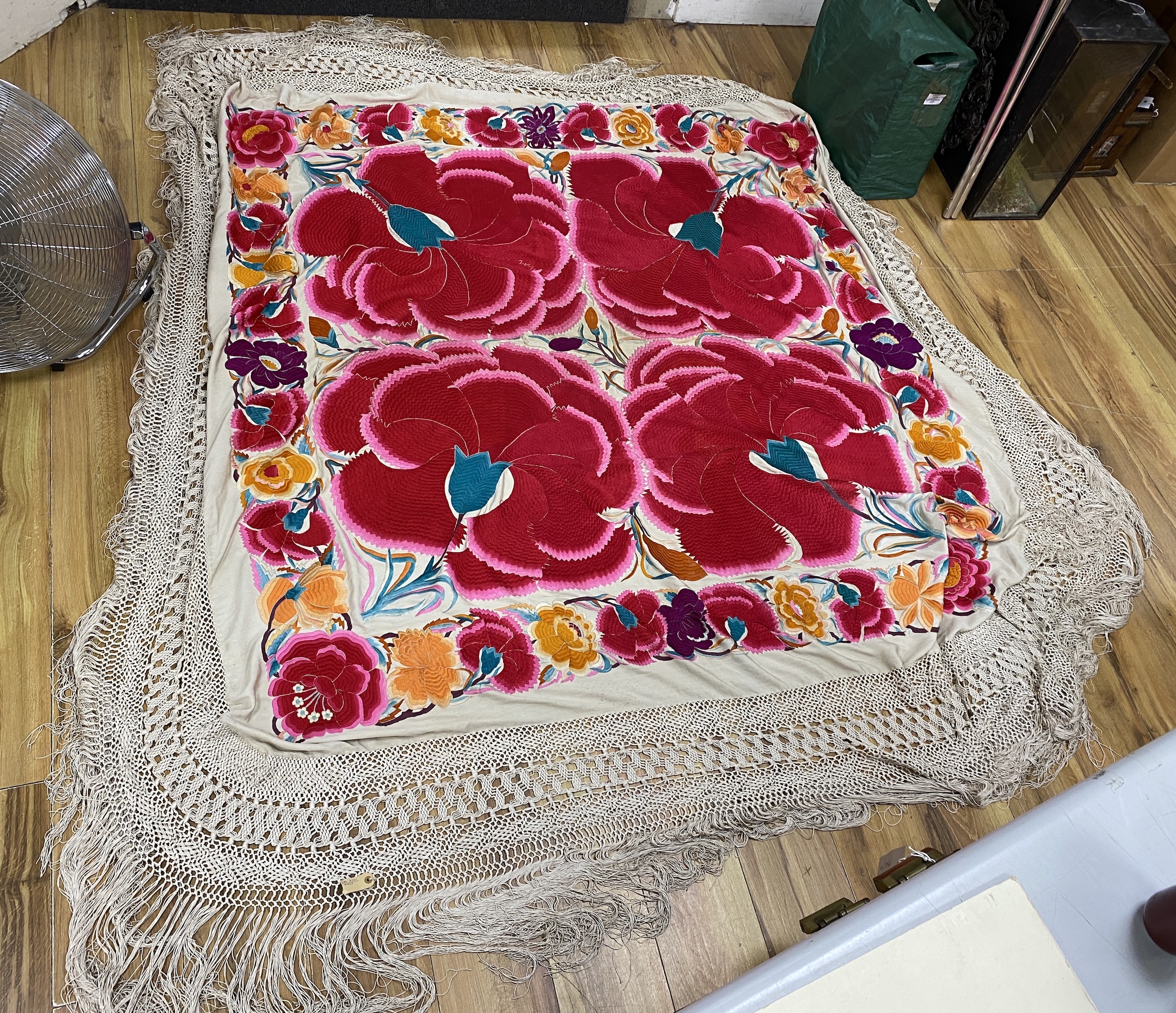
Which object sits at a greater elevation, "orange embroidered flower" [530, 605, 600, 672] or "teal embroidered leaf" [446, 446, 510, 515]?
"teal embroidered leaf" [446, 446, 510, 515]

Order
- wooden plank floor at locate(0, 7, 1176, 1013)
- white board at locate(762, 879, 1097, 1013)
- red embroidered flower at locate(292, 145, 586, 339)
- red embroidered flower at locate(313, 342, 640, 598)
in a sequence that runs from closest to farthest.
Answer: white board at locate(762, 879, 1097, 1013) < wooden plank floor at locate(0, 7, 1176, 1013) < red embroidered flower at locate(313, 342, 640, 598) < red embroidered flower at locate(292, 145, 586, 339)

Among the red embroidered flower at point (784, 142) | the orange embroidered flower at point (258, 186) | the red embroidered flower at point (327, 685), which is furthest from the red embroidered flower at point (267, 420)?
the red embroidered flower at point (784, 142)

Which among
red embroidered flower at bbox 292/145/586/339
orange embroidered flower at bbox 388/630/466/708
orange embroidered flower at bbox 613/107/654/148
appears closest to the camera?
orange embroidered flower at bbox 388/630/466/708

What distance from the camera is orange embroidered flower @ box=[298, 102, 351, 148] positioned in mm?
1936

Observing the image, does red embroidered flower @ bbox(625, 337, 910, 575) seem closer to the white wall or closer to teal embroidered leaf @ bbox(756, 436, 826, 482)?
teal embroidered leaf @ bbox(756, 436, 826, 482)

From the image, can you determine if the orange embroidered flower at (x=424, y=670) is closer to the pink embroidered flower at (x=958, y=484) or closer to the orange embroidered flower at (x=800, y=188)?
the pink embroidered flower at (x=958, y=484)

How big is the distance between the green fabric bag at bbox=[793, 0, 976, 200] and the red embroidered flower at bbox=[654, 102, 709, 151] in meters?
0.32

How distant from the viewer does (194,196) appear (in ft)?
5.98

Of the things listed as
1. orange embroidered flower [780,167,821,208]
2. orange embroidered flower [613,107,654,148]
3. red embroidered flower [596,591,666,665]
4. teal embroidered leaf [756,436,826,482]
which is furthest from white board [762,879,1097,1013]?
orange embroidered flower [613,107,654,148]

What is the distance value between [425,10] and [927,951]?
7.93ft

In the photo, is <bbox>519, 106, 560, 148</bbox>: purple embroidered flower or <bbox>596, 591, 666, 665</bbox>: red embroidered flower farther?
<bbox>519, 106, 560, 148</bbox>: purple embroidered flower

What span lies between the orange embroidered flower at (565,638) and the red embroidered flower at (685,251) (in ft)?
2.05

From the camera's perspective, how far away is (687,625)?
4.77 ft

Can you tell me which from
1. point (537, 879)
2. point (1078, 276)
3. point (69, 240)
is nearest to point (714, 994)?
point (537, 879)
